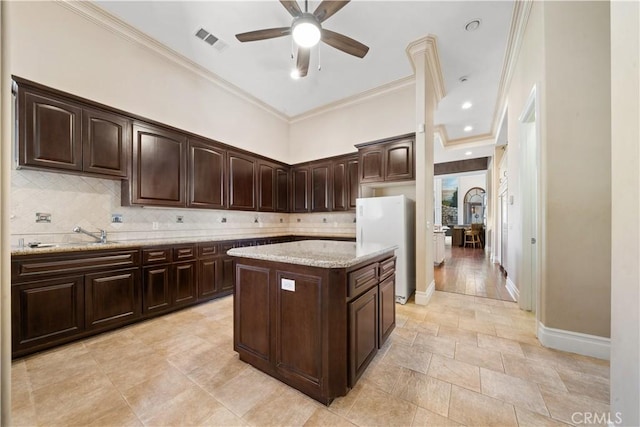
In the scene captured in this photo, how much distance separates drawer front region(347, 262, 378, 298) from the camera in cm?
167

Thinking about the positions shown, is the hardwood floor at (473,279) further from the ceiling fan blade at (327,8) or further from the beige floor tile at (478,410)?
the ceiling fan blade at (327,8)

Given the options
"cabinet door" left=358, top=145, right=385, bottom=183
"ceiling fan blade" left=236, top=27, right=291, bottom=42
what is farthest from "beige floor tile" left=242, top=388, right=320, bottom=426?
"ceiling fan blade" left=236, top=27, right=291, bottom=42

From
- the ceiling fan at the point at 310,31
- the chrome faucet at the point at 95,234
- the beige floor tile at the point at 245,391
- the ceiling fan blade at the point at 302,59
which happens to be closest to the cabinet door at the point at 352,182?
the ceiling fan blade at the point at 302,59

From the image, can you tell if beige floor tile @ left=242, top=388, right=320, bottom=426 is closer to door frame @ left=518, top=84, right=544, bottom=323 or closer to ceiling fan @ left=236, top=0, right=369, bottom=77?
ceiling fan @ left=236, top=0, right=369, bottom=77

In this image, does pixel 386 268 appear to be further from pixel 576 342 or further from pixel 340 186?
pixel 340 186

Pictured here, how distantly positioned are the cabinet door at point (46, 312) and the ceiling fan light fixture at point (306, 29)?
316 centimetres

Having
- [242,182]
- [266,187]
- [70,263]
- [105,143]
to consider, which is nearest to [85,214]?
[70,263]

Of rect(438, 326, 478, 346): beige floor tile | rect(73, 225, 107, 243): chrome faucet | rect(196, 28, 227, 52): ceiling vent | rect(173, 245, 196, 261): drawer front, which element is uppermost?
rect(196, 28, 227, 52): ceiling vent

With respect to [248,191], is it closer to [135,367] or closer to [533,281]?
[135,367]

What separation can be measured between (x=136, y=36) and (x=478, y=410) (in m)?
5.13

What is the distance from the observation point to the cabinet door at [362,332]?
1672 millimetres

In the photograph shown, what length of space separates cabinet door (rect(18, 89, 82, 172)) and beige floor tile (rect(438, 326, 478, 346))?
4136 mm

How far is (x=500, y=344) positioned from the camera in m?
2.32

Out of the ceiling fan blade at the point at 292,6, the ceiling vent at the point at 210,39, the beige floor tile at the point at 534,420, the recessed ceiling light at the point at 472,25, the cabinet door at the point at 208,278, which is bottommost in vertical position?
the beige floor tile at the point at 534,420
